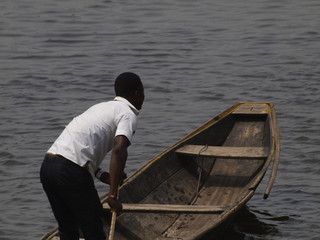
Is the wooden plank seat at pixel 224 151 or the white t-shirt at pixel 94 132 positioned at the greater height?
the white t-shirt at pixel 94 132

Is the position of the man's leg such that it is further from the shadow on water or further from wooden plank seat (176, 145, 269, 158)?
wooden plank seat (176, 145, 269, 158)

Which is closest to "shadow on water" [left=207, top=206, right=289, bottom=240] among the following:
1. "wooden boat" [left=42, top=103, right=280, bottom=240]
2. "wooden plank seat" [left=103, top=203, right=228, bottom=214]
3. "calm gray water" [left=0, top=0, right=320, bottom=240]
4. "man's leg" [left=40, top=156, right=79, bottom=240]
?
"calm gray water" [left=0, top=0, right=320, bottom=240]

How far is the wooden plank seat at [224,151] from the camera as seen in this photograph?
10.3 meters

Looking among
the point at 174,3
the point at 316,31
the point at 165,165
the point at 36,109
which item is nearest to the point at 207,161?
the point at 165,165

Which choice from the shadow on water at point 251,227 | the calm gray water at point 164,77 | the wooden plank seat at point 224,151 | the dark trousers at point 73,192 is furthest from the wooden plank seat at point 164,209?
the wooden plank seat at point 224,151

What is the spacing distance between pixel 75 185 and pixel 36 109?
836cm

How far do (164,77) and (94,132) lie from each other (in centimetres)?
1017

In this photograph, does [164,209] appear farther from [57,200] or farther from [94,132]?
[94,132]

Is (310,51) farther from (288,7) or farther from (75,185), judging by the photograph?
(75,185)

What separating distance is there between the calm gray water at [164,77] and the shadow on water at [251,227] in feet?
0.05

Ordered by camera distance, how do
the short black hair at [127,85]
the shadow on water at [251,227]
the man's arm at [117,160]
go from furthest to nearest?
the shadow on water at [251,227]
the short black hair at [127,85]
the man's arm at [117,160]

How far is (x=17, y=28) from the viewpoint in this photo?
2153 centimetres

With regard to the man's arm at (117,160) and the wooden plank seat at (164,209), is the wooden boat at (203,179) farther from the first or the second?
the man's arm at (117,160)

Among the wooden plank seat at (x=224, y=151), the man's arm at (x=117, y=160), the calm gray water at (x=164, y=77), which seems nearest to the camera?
the man's arm at (x=117, y=160)
